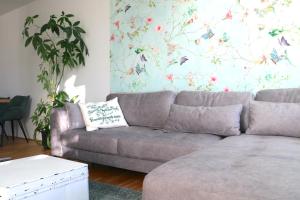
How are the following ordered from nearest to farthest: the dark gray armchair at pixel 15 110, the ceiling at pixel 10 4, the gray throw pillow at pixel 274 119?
1. the gray throw pillow at pixel 274 119
2. the dark gray armchair at pixel 15 110
3. the ceiling at pixel 10 4

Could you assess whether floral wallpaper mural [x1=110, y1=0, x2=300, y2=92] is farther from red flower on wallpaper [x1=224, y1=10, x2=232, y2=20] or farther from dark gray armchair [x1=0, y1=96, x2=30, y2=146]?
dark gray armchair [x1=0, y1=96, x2=30, y2=146]

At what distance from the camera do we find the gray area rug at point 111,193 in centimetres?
223

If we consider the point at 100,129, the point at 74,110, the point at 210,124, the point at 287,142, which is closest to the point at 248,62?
the point at 210,124

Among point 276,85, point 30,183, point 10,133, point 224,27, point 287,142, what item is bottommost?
point 10,133

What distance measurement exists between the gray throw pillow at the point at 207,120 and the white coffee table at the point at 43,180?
102 cm

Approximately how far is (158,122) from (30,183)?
154 centimetres

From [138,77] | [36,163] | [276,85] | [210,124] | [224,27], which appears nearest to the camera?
[36,163]

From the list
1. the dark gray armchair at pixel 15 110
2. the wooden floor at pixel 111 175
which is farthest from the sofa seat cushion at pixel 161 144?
the dark gray armchair at pixel 15 110

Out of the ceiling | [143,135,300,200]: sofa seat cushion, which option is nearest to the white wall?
the ceiling

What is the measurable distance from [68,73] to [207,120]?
2.32 metres

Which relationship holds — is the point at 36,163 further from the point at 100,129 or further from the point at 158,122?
the point at 158,122

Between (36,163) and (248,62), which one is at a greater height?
(248,62)

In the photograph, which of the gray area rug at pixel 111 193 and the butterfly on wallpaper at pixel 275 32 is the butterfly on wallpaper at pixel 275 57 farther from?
the gray area rug at pixel 111 193

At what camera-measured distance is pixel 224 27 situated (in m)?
2.87
